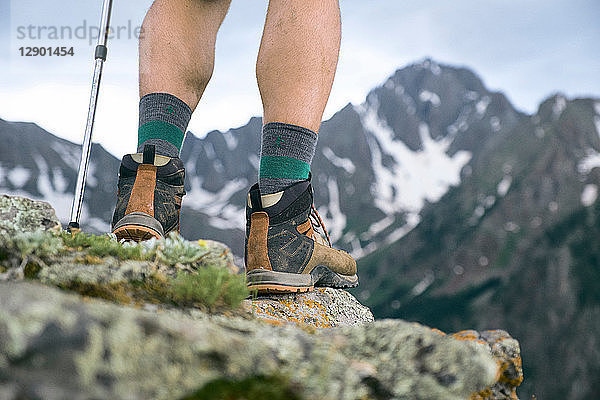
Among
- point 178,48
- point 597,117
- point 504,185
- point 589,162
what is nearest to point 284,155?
point 178,48

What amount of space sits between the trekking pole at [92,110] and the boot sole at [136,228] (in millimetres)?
1893

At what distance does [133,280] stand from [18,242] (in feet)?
1.95

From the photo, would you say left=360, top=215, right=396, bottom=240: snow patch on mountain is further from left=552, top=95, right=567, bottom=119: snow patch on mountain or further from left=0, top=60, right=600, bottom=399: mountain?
left=552, top=95, right=567, bottom=119: snow patch on mountain

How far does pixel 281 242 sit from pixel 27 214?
2.17m

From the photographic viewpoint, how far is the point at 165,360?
1354mm

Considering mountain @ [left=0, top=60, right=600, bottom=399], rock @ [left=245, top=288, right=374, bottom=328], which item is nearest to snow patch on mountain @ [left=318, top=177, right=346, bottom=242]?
mountain @ [left=0, top=60, right=600, bottom=399]

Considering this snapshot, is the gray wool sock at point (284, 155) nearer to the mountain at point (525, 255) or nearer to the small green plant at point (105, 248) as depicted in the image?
the small green plant at point (105, 248)

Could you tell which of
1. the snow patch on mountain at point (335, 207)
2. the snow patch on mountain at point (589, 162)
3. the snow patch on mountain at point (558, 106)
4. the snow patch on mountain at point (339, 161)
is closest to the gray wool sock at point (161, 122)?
the snow patch on mountain at point (335, 207)

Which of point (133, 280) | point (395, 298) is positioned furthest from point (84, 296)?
point (395, 298)

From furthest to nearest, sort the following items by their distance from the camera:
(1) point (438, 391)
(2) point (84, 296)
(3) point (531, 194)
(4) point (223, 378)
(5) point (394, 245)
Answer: (5) point (394, 245) < (3) point (531, 194) < (2) point (84, 296) < (1) point (438, 391) < (4) point (223, 378)

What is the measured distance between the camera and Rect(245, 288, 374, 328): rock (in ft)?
13.3

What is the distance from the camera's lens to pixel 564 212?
129750mm

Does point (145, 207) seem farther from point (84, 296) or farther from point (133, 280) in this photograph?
point (84, 296)

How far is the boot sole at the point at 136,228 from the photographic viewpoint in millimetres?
4141
